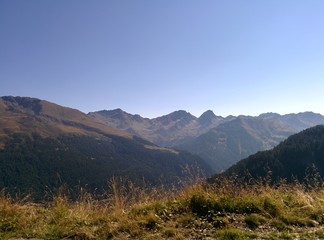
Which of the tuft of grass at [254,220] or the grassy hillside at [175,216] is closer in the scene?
the grassy hillside at [175,216]

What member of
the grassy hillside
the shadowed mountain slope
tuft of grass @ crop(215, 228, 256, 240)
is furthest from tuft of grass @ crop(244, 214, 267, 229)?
the shadowed mountain slope

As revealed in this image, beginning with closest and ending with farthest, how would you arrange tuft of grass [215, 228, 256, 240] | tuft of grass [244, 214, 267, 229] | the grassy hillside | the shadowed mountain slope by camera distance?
tuft of grass [215, 228, 256, 240], the grassy hillside, tuft of grass [244, 214, 267, 229], the shadowed mountain slope

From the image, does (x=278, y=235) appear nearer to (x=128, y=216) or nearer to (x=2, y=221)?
(x=128, y=216)

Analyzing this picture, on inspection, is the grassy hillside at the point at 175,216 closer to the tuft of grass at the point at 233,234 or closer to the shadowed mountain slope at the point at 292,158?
the tuft of grass at the point at 233,234

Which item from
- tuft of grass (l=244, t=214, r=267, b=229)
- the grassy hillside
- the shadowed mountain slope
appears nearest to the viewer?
the grassy hillside

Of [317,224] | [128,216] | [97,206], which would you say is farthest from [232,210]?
[97,206]

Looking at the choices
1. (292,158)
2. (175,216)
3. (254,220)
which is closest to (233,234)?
(254,220)

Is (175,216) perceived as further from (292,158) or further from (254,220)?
(292,158)

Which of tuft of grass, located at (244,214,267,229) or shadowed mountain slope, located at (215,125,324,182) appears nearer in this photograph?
tuft of grass, located at (244,214,267,229)

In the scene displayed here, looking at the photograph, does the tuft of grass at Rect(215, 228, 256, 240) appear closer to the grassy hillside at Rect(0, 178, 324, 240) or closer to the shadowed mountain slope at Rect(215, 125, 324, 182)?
the grassy hillside at Rect(0, 178, 324, 240)

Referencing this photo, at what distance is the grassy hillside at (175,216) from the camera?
6914 mm

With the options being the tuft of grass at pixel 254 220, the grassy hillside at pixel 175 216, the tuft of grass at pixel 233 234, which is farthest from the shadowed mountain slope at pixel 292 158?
the tuft of grass at pixel 233 234

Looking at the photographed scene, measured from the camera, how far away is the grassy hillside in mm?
6914

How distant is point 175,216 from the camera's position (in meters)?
7.89
